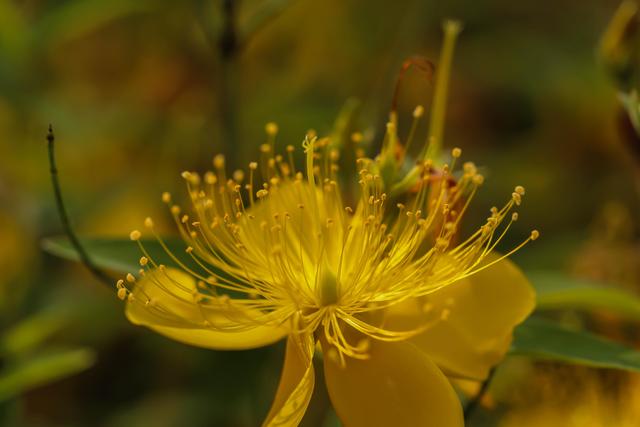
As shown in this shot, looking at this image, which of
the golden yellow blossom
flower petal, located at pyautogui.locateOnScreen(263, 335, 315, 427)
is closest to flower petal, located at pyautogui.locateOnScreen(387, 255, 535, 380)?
the golden yellow blossom

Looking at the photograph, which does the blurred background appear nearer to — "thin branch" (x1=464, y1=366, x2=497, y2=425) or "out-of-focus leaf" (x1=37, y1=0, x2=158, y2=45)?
"out-of-focus leaf" (x1=37, y1=0, x2=158, y2=45)

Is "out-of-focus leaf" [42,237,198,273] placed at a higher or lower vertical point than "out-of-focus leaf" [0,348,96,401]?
higher

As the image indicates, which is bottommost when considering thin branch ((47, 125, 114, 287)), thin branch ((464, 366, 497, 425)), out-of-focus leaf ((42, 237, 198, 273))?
thin branch ((464, 366, 497, 425))

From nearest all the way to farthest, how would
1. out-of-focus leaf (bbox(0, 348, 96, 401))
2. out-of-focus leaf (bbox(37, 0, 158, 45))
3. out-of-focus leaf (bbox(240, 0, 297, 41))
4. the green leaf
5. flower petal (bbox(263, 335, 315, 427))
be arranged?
flower petal (bbox(263, 335, 315, 427)) → the green leaf → out-of-focus leaf (bbox(0, 348, 96, 401)) → out-of-focus leaf (bbox(240, 0, 297, 41)) → out-of-focus leaf (bbox(37, 0, 158, 45))

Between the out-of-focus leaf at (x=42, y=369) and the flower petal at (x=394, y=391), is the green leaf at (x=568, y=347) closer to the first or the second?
the flower petal at (x=394, y=391)

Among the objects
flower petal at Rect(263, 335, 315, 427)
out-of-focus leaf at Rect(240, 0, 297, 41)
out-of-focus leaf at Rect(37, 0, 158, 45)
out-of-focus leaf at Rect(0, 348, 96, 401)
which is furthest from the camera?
out-of-focus leaf at Rect(37, 0, 158, 45)

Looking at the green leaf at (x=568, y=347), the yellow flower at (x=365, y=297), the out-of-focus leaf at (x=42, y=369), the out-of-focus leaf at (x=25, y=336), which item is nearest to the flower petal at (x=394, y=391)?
the yellow flower at (x=365, y=297)

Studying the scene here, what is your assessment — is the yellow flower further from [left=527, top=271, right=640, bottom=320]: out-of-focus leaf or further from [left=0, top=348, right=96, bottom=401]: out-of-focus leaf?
[left=0, top=348, right=96, bottom=401]: out-of-focus leaf

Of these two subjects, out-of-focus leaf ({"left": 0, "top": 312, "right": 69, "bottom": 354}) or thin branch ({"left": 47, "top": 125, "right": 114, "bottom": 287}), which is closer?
thin branch ({"left": 47, "top": 125, "right": 114, "bottom": 287})
